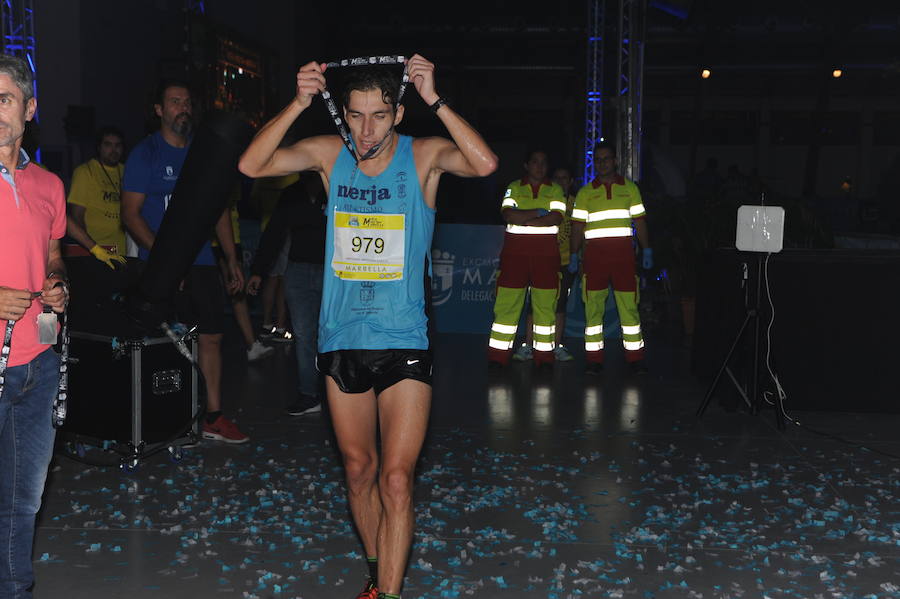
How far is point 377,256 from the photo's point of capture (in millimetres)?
3375

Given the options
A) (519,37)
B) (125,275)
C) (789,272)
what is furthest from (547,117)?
(125,275)

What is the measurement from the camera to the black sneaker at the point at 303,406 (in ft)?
23.2

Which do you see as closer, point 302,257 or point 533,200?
point 302,257

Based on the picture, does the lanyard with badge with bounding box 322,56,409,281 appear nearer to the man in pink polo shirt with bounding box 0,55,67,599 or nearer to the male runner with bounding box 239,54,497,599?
the male runner with bounding box 239,54,497,599

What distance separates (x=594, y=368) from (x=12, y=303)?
6626 millimetres

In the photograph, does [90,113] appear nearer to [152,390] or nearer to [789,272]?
[152,390]

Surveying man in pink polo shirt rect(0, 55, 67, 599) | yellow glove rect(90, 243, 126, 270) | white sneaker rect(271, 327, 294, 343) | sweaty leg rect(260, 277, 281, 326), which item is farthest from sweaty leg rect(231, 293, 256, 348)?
man in pink polo shirt rect(0, 55, 67, 599)

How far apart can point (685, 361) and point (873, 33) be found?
26.3 meters

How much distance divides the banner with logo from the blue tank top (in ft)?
26.5

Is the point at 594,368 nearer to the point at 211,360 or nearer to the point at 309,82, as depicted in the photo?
the point at 211,360

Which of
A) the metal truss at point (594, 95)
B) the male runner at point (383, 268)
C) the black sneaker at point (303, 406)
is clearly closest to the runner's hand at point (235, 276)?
the black sneaker at point (303, 406)

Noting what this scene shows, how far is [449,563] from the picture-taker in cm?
413

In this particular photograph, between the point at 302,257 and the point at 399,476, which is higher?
the point at 302,257

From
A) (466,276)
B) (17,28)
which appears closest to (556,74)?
(466,276)
